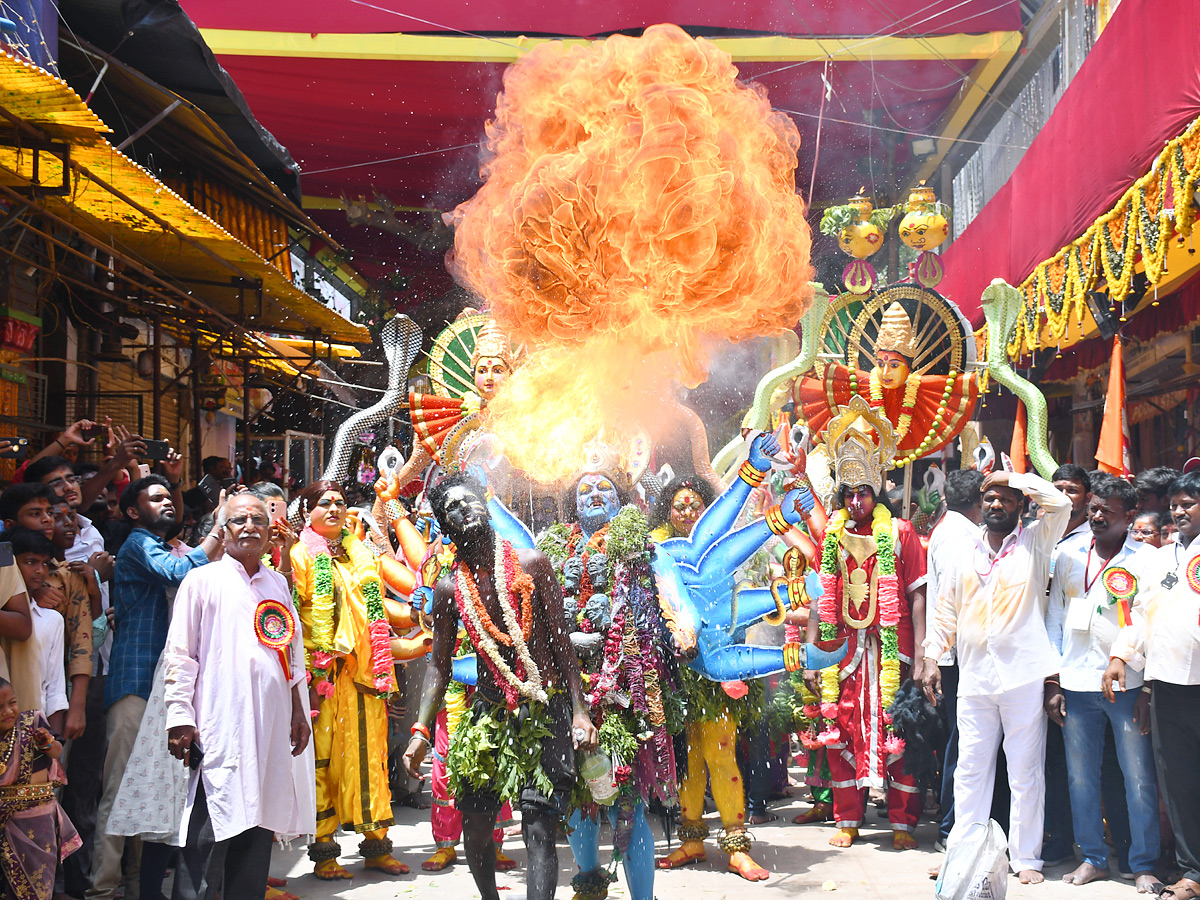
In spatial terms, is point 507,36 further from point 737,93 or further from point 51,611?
point 51,611

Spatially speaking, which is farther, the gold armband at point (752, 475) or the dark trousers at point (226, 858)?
the gold armband at point (752, 475)

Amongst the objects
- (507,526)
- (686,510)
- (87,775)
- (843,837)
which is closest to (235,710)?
(87,775)

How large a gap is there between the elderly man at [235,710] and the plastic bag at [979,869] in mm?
2651

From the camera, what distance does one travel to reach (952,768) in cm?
645

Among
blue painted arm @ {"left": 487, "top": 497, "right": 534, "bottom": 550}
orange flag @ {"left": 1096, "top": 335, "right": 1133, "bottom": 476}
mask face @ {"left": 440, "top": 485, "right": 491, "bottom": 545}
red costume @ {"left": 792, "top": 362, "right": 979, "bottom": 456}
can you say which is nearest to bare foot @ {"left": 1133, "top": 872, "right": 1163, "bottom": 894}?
orange flag @ {"left": 1096, "top": 335, "right": 1133, "bottom": 476}

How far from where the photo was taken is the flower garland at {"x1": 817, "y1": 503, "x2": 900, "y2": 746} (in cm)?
666

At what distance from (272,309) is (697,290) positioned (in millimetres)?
4530

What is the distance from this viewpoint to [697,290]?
24.9ft

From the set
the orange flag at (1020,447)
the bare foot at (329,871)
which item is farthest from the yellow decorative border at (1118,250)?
the bare foot at (329,871)

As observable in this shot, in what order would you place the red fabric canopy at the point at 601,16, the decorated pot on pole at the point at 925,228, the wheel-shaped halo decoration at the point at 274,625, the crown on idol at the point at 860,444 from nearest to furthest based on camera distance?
the wheel-shaped halo decoration at the point at 274,625 < the crown on idol at the point at 860,444 < the decorated pot on pole at the point at 925,228 < the red fabric canopy at the point at 601,16

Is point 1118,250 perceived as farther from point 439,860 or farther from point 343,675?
point 439,860

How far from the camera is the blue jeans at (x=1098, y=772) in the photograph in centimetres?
565

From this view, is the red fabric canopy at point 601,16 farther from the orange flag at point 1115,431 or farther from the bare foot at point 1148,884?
the bare foot at point 1148,884

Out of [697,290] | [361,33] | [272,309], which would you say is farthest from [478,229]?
[361,33]
